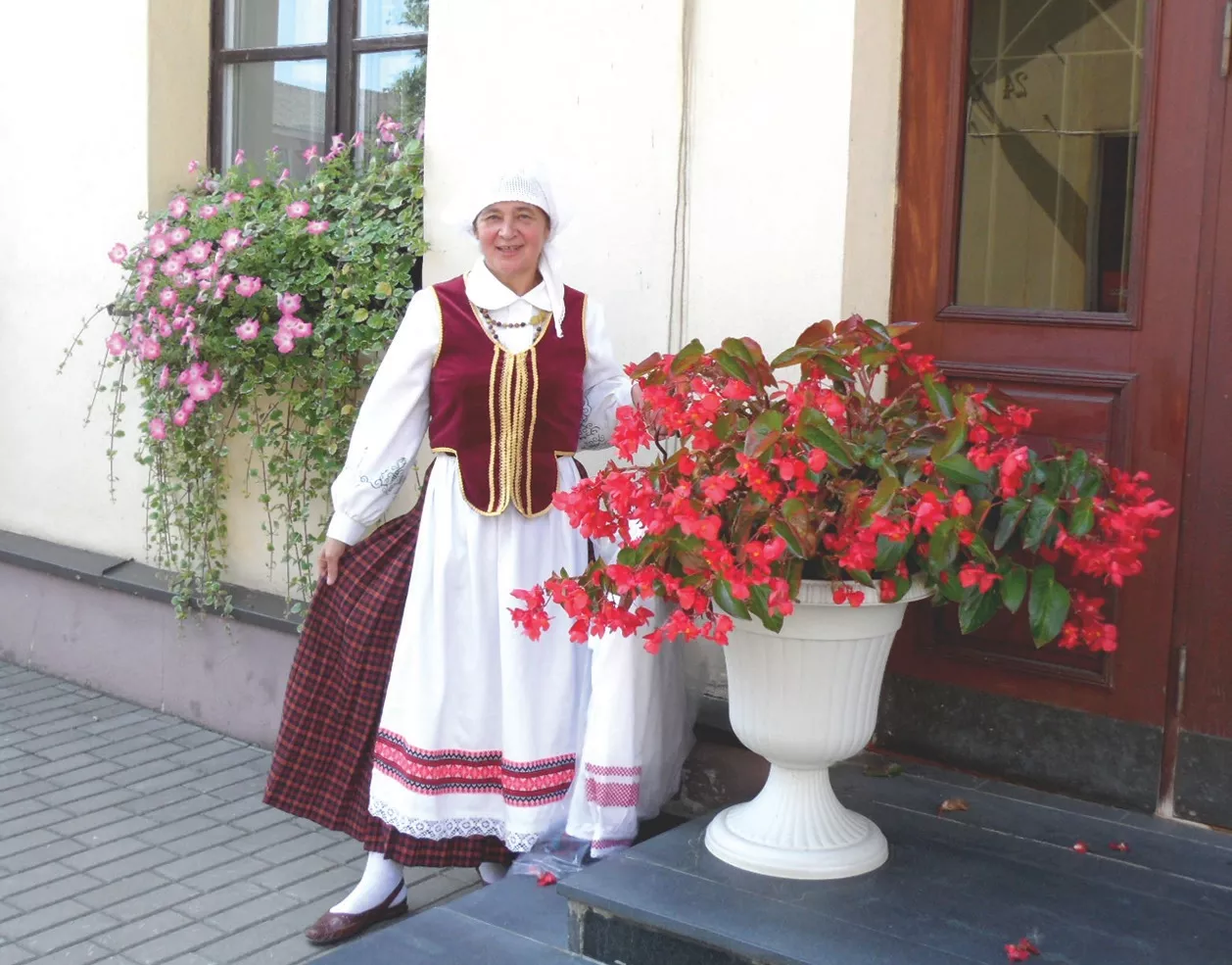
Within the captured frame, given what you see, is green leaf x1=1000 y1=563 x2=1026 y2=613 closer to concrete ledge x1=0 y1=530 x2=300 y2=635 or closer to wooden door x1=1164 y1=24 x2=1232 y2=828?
wooden door x1=1164 y1=24 x2=1232 y2=828

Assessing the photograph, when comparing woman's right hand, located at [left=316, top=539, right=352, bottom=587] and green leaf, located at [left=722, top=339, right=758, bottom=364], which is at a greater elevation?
green leaf, located at [left=722, top=339, right=758, bottom=364]

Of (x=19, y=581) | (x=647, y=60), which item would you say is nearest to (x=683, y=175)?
(x=647, y=60)

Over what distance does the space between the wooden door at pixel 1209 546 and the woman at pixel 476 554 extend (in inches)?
49.2

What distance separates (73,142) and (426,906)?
3.25 meters

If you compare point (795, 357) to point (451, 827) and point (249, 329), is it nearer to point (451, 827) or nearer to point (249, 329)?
point (451, 827)

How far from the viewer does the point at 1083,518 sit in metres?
2.58

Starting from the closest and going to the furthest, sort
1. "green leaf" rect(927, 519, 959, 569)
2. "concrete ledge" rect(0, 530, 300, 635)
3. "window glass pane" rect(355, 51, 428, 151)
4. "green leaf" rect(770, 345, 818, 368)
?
1. "green leaf" rect(927, 519, 959, 569)
2. "green leaf" rect(770, 345, 818, 368)
3. "concrete ledge" rect(0, 530, 300, 635)
4. "window glass pane" rect(355, 51, 428, 151)

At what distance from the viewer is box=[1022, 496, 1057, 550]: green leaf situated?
263 centimetres

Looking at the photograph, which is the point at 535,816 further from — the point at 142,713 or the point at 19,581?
the point at 19,581

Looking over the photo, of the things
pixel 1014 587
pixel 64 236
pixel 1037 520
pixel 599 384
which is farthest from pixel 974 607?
pixel 64 236

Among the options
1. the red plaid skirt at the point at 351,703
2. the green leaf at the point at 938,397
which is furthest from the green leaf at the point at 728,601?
the red plaid skirt at the point at 351,703

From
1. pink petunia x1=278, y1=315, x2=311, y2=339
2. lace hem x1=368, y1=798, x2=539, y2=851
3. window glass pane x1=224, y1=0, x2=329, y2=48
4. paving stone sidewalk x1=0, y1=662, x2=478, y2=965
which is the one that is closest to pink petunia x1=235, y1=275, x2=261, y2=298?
pink petunia x1=278, y1=315, x2=311, y2=339

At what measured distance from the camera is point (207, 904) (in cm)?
359

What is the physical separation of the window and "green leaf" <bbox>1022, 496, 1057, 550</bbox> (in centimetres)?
Result: 275
